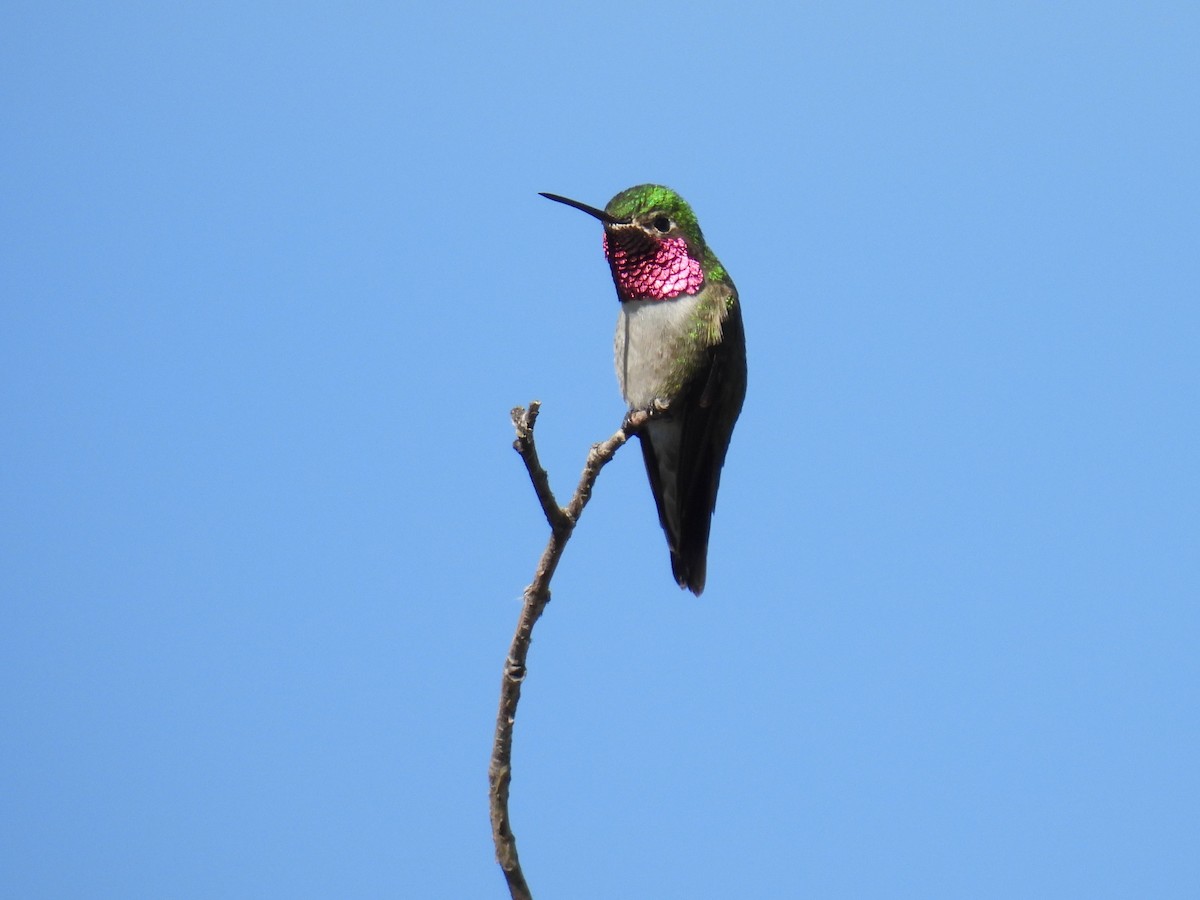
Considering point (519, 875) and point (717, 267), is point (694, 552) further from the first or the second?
point (519, 875)

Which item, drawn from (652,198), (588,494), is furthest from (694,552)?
(588,494)

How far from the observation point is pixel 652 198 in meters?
3.97

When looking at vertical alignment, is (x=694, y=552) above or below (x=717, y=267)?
below

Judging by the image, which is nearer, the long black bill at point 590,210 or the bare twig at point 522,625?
the bare twig at point 522,625

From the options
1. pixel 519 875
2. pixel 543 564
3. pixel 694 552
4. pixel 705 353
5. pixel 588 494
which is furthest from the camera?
pixel 694 552

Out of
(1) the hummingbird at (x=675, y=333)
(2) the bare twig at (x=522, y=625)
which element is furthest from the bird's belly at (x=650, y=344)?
(2) the bare twig at (x=522, y=625)

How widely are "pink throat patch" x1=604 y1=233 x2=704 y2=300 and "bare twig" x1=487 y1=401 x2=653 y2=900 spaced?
1180 mm

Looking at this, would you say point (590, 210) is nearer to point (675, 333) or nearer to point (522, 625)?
point (675, 333)

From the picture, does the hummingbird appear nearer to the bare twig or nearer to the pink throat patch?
the pink throat patch

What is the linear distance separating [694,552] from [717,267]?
936 mm

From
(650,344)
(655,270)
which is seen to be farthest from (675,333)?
(655,270)

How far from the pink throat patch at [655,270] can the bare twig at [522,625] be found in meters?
1.18

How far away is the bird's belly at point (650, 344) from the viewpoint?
3.80m

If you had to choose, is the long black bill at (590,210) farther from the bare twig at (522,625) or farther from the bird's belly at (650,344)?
the bare twig at (522,625)
